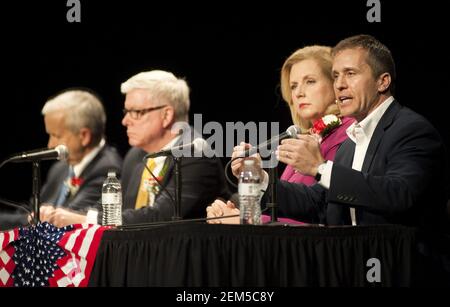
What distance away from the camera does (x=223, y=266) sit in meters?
3.29

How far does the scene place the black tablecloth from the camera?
3283 millimetres

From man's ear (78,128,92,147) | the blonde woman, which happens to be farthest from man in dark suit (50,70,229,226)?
man's ear (78,128,92,147)

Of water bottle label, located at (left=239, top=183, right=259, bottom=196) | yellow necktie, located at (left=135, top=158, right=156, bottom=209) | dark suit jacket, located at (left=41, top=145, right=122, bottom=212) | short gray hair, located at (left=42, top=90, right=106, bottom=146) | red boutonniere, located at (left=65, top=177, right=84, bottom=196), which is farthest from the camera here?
short gray hair, located at (left=42, top=90, right=106, bottom=146)

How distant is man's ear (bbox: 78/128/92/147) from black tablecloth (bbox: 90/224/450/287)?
3.12m

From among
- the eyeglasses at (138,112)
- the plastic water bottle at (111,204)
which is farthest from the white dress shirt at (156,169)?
the plastic water bottle at (111,204)

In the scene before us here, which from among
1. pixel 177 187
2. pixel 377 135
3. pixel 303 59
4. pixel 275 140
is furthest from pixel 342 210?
pixel 303 59

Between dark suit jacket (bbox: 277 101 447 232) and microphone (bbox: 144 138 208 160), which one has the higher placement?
microphone (bbox: 144 138 208 160)

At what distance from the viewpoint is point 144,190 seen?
5.42 meters

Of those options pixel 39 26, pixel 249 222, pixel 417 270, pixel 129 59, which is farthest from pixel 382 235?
pixel 39 26

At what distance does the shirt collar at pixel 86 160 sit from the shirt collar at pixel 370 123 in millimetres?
2813

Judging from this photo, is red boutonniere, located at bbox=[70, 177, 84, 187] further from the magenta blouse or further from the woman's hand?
the woman's hand
